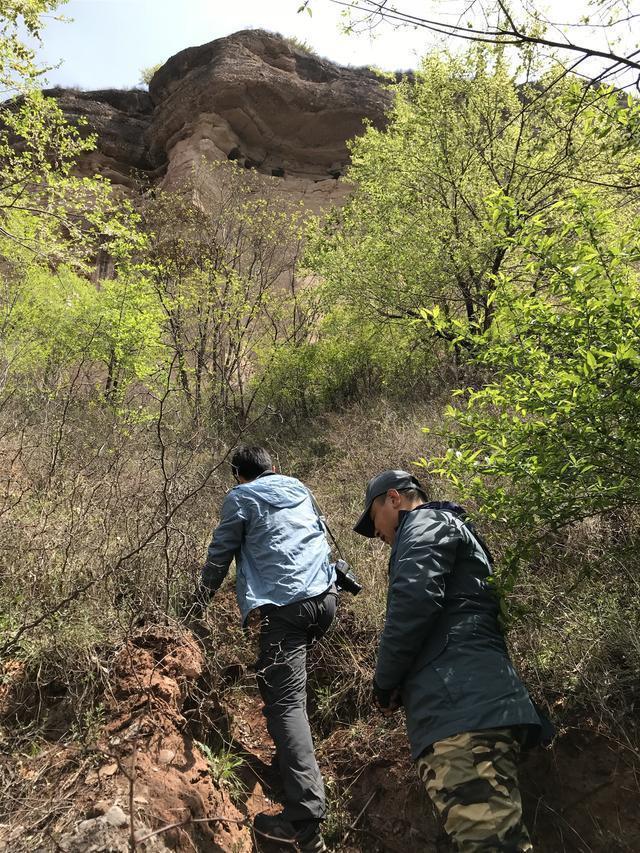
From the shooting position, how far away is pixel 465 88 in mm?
8664

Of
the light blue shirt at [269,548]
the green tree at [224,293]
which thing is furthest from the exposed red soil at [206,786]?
the green tree at [224,293]

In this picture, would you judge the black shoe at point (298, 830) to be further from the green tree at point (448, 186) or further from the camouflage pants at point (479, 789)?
the green tree at point (448, 186)

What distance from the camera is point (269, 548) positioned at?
302cm

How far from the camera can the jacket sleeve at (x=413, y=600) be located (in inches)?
82.2

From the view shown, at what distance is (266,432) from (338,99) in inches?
790

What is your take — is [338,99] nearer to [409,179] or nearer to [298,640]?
[409,179]

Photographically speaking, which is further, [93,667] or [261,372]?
[261,372]

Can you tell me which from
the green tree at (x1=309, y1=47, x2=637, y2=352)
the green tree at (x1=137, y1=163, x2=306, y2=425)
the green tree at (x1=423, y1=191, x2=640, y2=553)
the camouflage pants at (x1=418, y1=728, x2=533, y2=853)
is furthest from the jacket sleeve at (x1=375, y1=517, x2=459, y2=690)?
the green tree at (x1=137, y1=163, x2=306, y2=425)

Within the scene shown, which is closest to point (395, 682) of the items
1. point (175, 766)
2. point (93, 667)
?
point (175, 766)

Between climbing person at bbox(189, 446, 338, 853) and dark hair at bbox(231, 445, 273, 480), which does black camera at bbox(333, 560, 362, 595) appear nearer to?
climbing person at bbox(189, 446, 338, 853)

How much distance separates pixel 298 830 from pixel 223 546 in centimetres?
149

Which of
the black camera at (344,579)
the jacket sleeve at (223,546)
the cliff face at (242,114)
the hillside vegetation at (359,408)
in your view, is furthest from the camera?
the cliff face at (242,114)

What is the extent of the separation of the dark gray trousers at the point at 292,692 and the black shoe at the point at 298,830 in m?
0.05

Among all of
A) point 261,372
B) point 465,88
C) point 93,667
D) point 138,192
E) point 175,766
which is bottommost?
point 175,766
